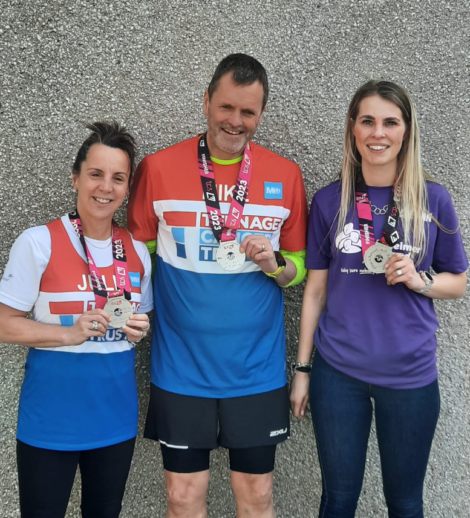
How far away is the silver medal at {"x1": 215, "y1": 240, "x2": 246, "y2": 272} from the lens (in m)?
2.52

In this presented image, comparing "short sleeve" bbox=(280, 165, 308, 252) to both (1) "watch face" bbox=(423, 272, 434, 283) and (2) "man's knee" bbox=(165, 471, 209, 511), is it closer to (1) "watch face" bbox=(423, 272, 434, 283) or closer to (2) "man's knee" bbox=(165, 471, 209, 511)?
(1) "watch face" bbox=(423, 272, 434, 283)

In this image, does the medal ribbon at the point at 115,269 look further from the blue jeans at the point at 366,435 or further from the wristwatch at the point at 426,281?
the wristwatch at the point at 426,281

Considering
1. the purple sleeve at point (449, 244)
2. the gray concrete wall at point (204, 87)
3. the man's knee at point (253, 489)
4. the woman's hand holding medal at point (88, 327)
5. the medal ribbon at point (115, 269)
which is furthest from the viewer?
the gray concrete wall at point (204, 87)

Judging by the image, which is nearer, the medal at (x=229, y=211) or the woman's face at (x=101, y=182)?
the woman's face at (x=101, y=182)

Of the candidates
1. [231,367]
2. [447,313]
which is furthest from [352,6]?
[231,367]

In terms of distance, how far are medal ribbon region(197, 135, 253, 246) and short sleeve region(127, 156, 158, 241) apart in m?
0.26

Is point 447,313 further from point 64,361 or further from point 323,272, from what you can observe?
point 64,361

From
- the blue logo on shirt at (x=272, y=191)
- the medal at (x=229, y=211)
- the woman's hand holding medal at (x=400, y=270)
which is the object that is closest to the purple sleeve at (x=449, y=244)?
the woman's hand holding medal at (x=400, y=270)

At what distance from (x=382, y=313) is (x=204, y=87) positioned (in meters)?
1.63

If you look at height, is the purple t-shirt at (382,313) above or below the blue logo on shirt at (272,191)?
below

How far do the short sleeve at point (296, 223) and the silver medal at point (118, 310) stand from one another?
34.9 inches

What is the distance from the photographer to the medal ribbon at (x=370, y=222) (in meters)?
2.42

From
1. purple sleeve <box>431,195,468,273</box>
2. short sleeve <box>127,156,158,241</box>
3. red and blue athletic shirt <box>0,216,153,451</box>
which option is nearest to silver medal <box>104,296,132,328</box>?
red and blue athletic shirt <box>0,216,153,451</box>

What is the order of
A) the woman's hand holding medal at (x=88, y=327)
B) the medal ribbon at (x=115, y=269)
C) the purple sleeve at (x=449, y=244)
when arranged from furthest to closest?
the purple sleeve at (x=449, y=244)
the medal ribbon at (x=115, y=269)
the woman's hand holding medal at (x=88, y=327)
